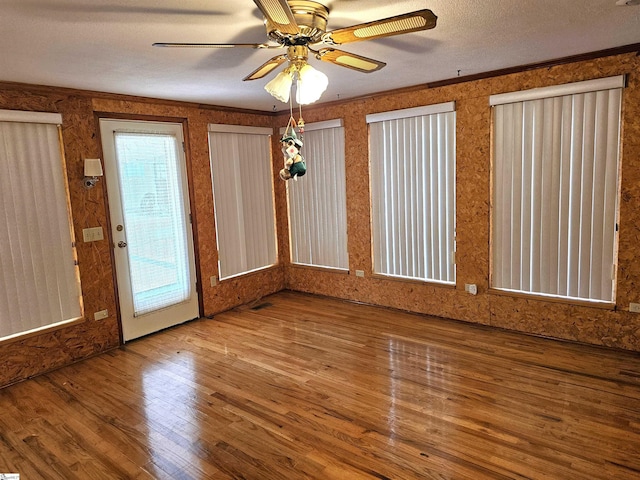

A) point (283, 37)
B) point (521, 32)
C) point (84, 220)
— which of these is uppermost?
point (521, 32)

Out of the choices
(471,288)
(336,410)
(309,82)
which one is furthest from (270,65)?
(471,288)

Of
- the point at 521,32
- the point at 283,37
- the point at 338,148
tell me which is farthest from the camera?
the point at 338,148

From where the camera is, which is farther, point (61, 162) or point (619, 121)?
point (61, 162)

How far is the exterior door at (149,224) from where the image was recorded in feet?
13.7

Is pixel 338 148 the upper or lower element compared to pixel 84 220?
upper

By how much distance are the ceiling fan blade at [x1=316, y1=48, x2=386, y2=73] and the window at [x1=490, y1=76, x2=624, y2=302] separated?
2005mm

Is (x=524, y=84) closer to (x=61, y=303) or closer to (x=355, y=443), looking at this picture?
(x=355, y=443)

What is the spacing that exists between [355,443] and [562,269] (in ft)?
8.27

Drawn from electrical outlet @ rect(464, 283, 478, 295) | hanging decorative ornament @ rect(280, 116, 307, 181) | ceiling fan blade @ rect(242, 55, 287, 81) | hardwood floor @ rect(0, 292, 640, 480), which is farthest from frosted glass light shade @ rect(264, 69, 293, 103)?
electrical outlet @ rect(464, 283, 478, 295)

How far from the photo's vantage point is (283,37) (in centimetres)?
211

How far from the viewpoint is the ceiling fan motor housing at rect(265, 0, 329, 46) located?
201 cm

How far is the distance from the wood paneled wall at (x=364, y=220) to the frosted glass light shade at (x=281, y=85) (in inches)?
94.4

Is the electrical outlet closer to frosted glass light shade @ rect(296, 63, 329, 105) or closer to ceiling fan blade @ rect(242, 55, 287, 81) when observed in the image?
frosted glass light shade @ rect(296, 63, 329, 105)

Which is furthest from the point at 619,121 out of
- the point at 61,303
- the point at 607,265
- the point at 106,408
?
the point at 61,303
